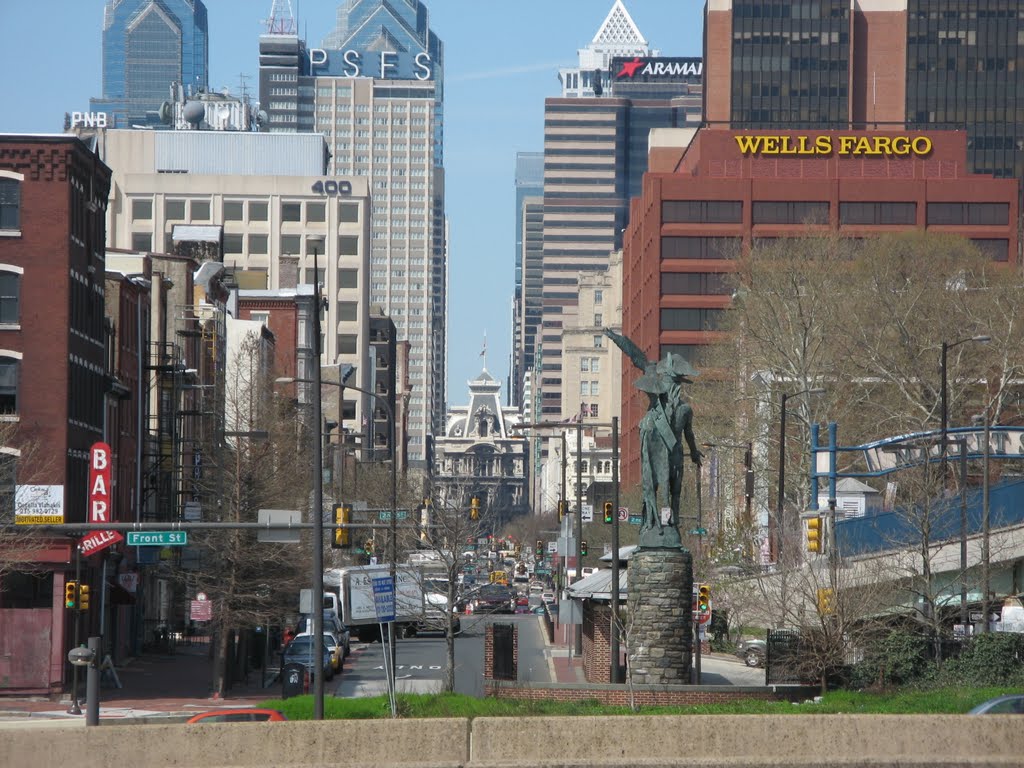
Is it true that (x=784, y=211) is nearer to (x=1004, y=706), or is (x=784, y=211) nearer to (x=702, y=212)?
(x=702, y=212)

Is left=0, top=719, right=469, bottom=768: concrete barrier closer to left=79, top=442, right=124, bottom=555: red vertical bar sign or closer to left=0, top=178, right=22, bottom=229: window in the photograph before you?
left=79, top=442, right=124, bottom=555: red vertical bar sign

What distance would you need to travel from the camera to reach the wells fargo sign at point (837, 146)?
5349 inches

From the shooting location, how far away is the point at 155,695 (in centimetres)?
5009

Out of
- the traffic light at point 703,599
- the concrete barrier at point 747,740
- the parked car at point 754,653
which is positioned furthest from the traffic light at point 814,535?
the concrete barrier at point 747,740

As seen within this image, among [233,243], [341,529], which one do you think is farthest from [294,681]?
[233,243]

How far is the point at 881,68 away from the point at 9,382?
132855 millimetres

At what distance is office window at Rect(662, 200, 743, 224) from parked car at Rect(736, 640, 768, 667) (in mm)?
79266

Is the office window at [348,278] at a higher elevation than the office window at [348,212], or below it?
below

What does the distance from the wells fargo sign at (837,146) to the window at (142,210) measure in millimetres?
65904

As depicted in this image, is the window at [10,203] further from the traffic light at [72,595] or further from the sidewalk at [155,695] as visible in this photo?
the sidewalk at [155,695]

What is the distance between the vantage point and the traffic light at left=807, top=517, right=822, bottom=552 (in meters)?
43.1

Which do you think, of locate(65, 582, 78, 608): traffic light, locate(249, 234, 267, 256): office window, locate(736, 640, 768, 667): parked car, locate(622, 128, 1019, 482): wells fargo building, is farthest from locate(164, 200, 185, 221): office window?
locate(65, 582, 78, 608): traffic light

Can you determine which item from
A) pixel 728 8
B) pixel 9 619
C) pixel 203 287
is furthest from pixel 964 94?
pixel 9 619

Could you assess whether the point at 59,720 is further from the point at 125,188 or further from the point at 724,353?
the point at 125,188
